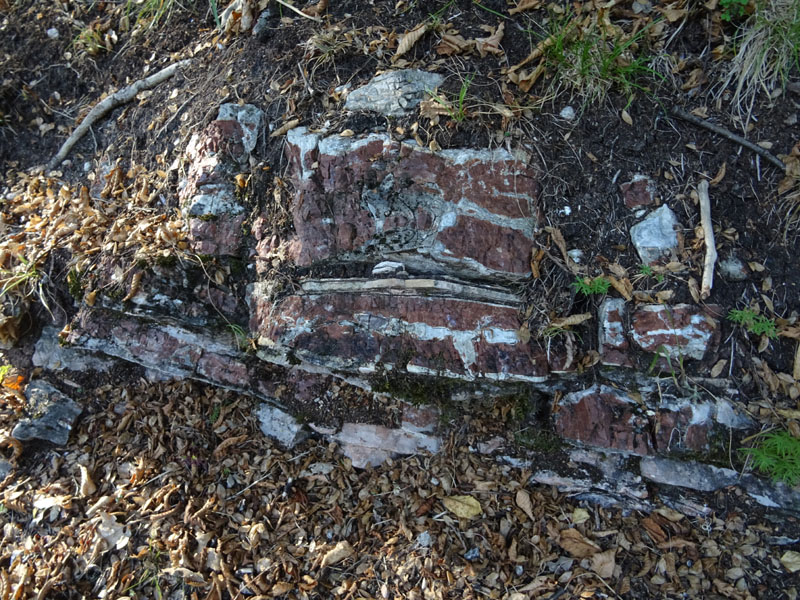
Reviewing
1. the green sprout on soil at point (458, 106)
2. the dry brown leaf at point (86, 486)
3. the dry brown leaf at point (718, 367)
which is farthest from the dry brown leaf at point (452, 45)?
the dry brown leaf at point (86, 486)

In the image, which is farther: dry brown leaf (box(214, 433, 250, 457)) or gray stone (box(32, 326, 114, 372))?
gray stone (box(32, 326, 114, 372))

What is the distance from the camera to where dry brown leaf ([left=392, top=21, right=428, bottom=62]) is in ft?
10.6

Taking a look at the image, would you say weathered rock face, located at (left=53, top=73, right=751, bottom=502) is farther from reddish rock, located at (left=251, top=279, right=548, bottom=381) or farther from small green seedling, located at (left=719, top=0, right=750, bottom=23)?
small green seedling, located at (left=719, top=0, right=750, bottom=23)

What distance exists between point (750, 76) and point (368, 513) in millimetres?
3506

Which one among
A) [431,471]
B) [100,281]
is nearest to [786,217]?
[431,471]

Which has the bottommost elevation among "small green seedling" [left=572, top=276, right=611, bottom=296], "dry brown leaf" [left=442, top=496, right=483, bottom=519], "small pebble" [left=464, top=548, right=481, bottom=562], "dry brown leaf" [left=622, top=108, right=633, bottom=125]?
"small pebble" [left=464, top=548, right=481, bottom=562]

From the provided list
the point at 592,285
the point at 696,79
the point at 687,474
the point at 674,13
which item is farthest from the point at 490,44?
the point at 687,474

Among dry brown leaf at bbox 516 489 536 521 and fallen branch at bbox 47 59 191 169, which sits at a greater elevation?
fallen branch at bbox 47 59 191 169

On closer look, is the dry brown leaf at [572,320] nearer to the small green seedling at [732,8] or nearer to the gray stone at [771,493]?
the gray stone at [771,493]

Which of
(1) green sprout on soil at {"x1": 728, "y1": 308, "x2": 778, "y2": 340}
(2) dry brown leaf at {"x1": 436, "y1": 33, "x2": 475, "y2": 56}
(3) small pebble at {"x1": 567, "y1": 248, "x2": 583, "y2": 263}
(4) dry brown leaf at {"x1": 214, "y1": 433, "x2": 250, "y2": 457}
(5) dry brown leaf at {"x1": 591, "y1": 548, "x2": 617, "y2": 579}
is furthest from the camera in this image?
(4) dry brown leaf at {"x1": 214, "y1": 433, "x2": 250, "y2": 457}

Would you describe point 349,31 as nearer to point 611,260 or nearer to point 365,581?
point 611,260

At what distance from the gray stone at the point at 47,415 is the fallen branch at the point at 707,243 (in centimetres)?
416

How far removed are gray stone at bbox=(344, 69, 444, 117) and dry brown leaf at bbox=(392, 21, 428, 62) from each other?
0.15 meters

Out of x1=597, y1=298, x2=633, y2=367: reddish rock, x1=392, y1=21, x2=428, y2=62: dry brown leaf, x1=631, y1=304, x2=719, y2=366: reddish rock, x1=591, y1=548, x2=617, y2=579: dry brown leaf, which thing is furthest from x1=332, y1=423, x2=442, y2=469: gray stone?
x1=392, y1=21, x2=428, y2=62: dry brown leaf
